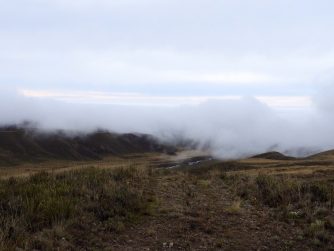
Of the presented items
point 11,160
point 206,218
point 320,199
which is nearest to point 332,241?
point 206,218

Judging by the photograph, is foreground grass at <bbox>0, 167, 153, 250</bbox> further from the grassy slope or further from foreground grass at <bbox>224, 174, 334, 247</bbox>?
foreground grass at <bbox>224, 174, 334, 247</bbox>

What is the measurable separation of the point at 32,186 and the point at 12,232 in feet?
11.7

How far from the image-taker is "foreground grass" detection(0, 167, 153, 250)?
10492 millimetres

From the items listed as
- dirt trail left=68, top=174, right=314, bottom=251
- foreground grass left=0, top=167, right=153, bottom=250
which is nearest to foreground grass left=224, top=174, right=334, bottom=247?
dirt trail left=68, top=174, right=314, bottom=251

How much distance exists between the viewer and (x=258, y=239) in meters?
11.2

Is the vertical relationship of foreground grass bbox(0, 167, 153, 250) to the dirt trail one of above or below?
above

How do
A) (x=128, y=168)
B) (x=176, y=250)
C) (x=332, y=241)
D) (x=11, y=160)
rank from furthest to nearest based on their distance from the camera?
(x=11, y=160) → (x=128, y=168) → (x=332, y=241) → (x=176, y=250)

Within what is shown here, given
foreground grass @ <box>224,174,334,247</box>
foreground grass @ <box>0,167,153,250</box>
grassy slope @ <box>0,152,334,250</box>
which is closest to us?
foreground grass @ <box>0,167,153,250</box>

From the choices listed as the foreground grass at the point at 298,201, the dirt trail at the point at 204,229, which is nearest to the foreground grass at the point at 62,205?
the dirt trail at the point at 204,229

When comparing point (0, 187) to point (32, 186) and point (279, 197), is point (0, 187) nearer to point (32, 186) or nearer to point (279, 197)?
point (32, 186)

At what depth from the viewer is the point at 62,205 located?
39.5 ft

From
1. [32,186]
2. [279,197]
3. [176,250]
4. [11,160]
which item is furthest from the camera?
[11,160]

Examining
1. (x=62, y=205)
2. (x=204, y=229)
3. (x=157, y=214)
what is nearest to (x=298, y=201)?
(x=204, y=229)

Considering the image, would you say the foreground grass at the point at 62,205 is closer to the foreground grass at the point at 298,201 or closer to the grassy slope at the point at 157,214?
the grassy slope at the point at 157,214
